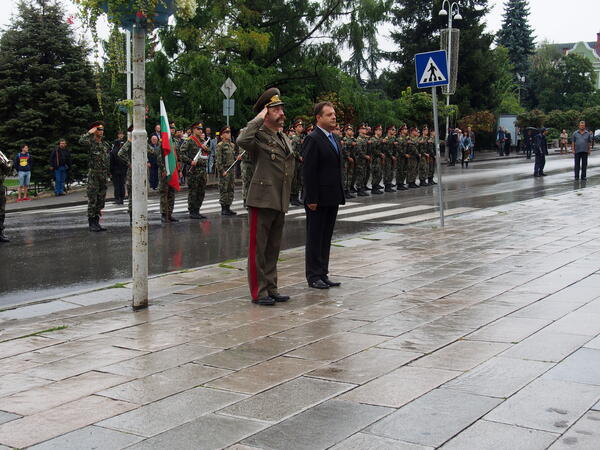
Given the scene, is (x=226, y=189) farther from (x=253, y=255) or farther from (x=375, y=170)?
(x=253, y=255)

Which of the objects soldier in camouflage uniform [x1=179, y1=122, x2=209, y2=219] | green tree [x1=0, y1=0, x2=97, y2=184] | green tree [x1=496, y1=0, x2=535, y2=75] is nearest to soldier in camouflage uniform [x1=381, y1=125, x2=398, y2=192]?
soldier in camouflage uniform [x1=179, y1=122, x2=209, y2=219]

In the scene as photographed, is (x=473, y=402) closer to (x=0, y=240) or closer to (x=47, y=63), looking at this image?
(x=0, y=240)

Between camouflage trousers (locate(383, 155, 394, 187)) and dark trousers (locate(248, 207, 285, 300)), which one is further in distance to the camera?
camouflage trousers (locate(383, 155, 394, 187))

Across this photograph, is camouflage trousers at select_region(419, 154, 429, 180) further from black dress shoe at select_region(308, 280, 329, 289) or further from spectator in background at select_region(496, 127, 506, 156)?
spectator in background at select_region(496, 127, 506, 156)

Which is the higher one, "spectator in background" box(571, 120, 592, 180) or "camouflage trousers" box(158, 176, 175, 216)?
"spectator in background" box(571, 120, 592, 180)

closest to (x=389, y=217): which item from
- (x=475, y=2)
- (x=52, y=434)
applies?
(x=52, y=434)

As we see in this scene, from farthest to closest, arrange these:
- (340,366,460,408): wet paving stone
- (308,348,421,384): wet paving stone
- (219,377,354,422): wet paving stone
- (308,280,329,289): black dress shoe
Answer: (308,280,329,289): black dress shoe
(308,348,421,384): wet paving stone
(340,366,460,408): wet paving stone
(219,377,354,422): wet paving stone

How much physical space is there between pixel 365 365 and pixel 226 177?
12316mm

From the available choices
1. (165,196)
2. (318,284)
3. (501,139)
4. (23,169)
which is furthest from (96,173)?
(501,139)

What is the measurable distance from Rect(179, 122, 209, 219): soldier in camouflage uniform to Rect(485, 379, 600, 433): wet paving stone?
12.6 metres

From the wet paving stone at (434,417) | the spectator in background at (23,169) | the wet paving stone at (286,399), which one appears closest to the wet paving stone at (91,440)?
the wet paving stone at (286,399)

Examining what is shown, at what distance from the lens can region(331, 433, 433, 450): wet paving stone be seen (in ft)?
13.5

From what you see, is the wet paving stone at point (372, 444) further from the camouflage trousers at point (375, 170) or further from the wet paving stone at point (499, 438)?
the camouflage trousers at point (375, 170)

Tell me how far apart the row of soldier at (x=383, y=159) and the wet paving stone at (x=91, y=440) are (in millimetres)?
15839
